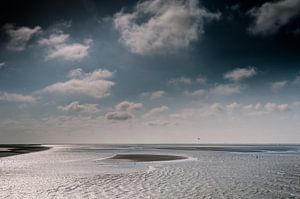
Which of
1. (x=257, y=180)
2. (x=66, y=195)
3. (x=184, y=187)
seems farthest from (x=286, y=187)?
(x=66, y=195)

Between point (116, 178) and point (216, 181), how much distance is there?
9.45 metres

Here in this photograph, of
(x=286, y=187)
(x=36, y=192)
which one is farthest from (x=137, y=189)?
(x=286, y=187)

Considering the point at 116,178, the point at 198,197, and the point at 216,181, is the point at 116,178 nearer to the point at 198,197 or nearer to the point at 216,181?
the point at 216,181

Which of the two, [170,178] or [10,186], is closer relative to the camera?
[10,186]

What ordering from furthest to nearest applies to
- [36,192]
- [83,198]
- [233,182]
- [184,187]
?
[233,182], [184,187], [36,192], [83,198]

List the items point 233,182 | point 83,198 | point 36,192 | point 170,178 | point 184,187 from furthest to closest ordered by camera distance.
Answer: point 170,178
point 233,182
point 184,187
point 36,192
point 83,198

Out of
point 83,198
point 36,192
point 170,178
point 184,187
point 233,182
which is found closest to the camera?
point 83,198

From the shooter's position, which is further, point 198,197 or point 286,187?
point 286,187

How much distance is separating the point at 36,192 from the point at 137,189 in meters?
7.48

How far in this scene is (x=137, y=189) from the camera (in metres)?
25.2

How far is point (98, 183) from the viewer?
28.0m

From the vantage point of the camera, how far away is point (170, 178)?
31.9m

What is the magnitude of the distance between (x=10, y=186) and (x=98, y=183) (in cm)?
714

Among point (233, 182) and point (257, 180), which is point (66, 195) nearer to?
point (233, 182)
